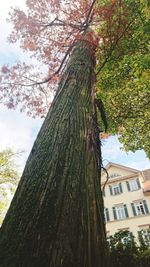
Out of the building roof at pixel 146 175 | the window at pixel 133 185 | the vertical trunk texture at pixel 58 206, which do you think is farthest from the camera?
the building roof at pixel 146 175

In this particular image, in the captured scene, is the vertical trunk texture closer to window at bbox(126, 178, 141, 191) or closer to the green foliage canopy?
A: the green foliage canopy

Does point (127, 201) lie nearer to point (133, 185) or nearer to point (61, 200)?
point (133, 185)

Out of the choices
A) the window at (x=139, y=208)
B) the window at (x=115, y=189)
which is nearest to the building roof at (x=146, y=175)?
the window at (x=115, y=189)

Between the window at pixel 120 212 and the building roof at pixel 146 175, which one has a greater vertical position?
the building roof at pixel 146 175

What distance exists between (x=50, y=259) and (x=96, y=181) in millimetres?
897

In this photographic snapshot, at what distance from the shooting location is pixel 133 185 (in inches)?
1094

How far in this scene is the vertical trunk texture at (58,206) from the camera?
1.27 metres

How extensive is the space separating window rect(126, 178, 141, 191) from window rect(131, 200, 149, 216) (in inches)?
71.0

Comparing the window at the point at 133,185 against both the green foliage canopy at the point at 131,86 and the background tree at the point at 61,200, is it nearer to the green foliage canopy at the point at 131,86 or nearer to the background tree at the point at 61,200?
the green foliage canopy at the point at 131,86

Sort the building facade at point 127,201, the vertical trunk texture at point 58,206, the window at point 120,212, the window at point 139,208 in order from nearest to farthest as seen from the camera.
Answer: the vertical trunk texture at point 58,206, the building facade at point 127,201, the window at point 139,208, the window at point 120,212

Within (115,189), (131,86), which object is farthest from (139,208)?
(131,86)

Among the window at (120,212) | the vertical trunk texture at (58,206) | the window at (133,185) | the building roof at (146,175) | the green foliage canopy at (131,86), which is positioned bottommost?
the vertical trunk texture at (58,206)

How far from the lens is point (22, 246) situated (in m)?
1.29

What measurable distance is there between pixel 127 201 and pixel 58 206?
27.0 metres
